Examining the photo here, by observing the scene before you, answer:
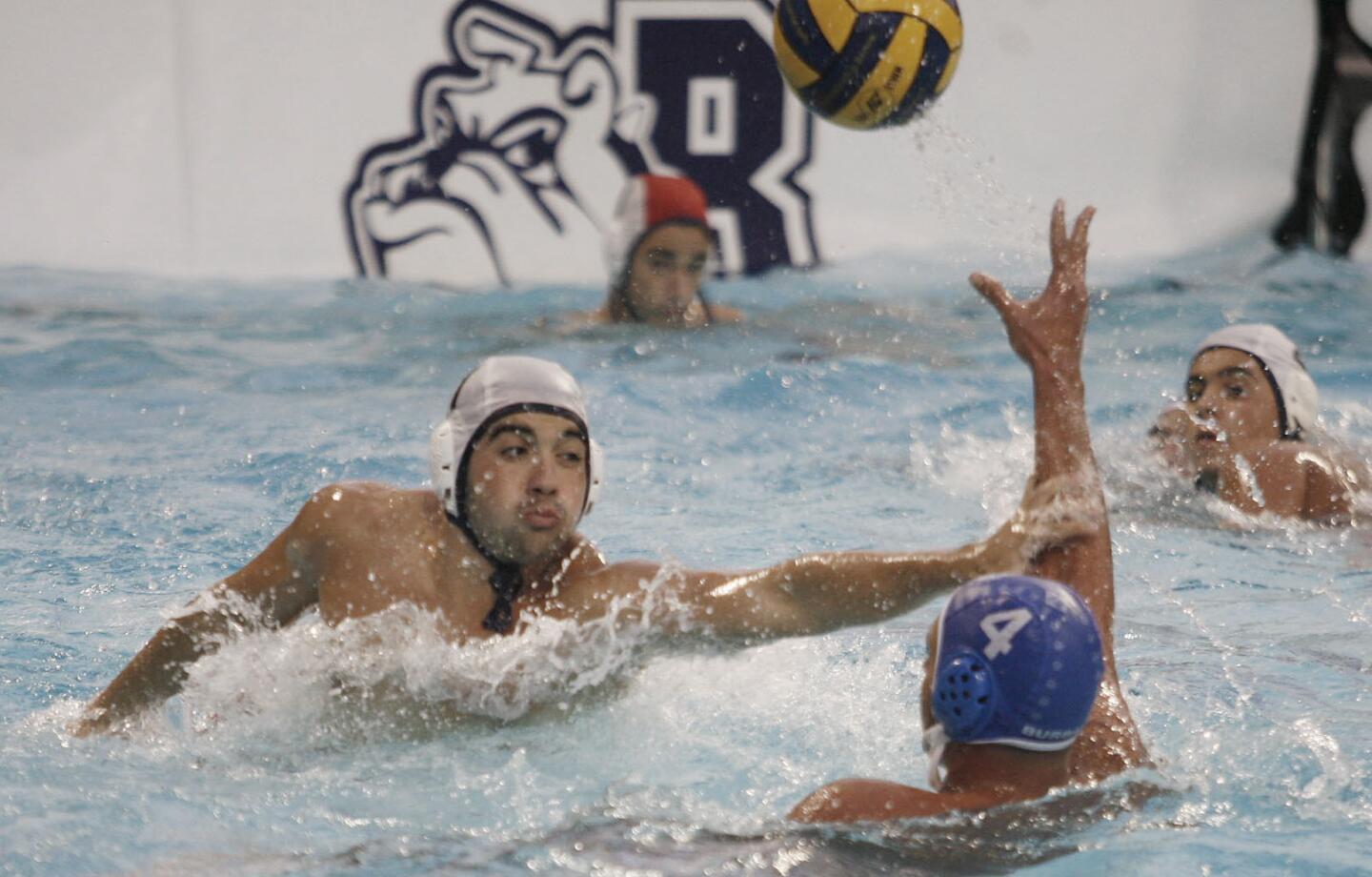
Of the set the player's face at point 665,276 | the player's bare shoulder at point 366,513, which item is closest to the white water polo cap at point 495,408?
the player's bare shoulder at point 366,513

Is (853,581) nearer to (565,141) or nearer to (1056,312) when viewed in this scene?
(1056,312)

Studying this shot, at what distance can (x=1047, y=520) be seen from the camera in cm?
267

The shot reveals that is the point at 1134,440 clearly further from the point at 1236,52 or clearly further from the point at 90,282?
the point at 90,282

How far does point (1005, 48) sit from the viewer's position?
8.94 metres

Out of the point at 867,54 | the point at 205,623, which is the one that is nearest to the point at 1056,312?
the point at 205,623

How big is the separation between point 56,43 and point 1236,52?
6.21 meters

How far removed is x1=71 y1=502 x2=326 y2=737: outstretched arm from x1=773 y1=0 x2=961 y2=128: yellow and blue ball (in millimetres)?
2326

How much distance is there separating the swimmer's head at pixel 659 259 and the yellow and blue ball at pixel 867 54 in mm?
2862

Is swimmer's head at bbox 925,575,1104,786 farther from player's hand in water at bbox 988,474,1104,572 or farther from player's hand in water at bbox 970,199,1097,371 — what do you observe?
player's hand in water at bbox 970,199,1097,371

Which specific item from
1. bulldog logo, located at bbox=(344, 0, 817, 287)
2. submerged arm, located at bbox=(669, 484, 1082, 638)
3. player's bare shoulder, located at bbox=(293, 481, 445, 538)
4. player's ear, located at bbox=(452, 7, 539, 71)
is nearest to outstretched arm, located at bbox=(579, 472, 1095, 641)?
submerged arm, located at bbox=(669, 484, 1082, 638)

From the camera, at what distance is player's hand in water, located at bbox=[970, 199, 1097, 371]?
9.34ft

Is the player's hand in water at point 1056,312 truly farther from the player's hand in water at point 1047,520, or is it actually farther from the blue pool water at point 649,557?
the blue pool water at point 649,557

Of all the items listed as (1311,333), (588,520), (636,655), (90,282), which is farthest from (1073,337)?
(90,282)

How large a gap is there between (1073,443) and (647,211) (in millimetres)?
5271
